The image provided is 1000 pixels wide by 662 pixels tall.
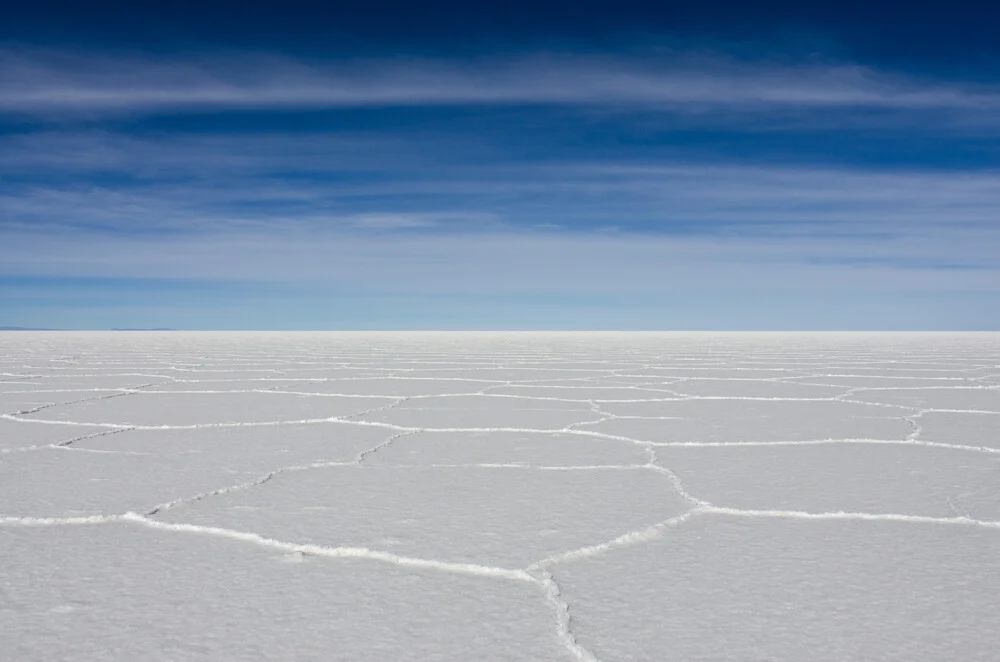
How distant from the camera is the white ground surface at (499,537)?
36.2 inches

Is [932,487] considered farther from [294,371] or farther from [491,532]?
[294,371]

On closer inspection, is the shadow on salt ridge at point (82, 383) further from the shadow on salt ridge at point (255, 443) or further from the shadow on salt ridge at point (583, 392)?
the shadow on salt ridge at point (583, 392)

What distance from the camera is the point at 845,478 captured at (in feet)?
5.78

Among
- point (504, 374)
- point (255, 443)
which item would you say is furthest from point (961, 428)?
point (504, 374)

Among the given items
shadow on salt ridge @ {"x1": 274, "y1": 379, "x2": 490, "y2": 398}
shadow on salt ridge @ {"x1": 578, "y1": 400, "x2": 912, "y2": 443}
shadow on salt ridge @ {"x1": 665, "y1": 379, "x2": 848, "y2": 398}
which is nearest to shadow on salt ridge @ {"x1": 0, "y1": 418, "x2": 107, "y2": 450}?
shadow on salt ridge @ {"x1": 274, "y1": 379, "x2": 490, "y2": 398}

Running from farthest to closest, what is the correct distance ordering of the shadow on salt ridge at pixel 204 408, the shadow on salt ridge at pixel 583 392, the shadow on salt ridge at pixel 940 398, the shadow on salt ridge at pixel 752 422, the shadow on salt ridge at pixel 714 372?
the shadow on salt ridge at pixel 714 372 → the shadow on salt ridge at pixel 583 392 → the shadow on salt ridge at pixel 940 398 → the shadow on salt ridge at pixel 204 408 → the shadow on salt ridge at pixel 752 422

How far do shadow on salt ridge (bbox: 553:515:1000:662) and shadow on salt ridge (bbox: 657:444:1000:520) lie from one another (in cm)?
15

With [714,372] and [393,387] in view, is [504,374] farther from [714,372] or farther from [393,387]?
[714,372]

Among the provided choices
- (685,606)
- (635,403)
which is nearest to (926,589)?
(685,606)

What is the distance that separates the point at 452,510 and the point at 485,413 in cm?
146

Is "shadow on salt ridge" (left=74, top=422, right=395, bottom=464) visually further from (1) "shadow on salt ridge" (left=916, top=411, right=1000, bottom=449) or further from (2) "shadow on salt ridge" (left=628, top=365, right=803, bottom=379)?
(2) "shadow on salt ridge" (left=628, top=365, right=803, bottom=379)

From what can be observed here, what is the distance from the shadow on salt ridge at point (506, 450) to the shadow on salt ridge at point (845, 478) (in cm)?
14

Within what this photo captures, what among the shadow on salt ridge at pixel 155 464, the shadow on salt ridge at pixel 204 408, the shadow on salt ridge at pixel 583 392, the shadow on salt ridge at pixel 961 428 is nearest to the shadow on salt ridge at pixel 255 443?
the shadow on salt ridge at pixel 155 464

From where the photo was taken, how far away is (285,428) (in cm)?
254
